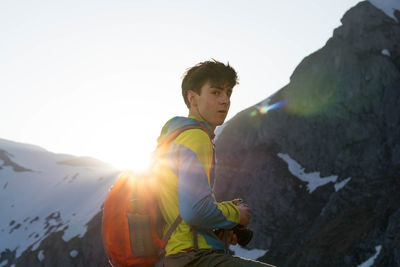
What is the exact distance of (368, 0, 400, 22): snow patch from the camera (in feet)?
204

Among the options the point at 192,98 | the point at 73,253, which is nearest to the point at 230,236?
the point at 192,98

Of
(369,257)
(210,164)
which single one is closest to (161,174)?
(210,164)

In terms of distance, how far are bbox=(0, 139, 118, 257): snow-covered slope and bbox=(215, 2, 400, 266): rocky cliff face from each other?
36.9 meters

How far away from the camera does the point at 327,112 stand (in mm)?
59719

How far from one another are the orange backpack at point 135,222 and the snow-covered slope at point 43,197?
69.5m

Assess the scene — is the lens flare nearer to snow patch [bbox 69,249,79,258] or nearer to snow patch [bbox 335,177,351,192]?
snow patch [bbox 335,177,351,192]

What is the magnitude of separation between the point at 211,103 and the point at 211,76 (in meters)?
0.29

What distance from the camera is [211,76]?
320 cm

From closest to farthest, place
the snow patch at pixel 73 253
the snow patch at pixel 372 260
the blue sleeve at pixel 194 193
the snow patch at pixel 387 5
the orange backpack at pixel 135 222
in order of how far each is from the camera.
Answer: the blue sleeve at pixel 194 193 → the orange backpack at pixel 135 222 → the snow patch at pixel 372 260 → the snow patch at pixel 73 253 → the snow patch at pixel 387 5

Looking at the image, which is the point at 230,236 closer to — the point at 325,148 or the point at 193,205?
the point at 193,205

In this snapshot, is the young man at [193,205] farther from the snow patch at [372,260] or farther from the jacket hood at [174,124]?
the snow patch at [372,260]

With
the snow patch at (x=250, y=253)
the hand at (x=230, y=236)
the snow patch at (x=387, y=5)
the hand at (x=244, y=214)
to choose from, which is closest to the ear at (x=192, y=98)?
the hand at (x=244, y=214)

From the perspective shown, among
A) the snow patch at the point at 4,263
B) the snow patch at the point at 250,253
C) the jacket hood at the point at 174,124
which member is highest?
the jacket hood at the point at 174,124

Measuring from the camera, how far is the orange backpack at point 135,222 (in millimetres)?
2666
